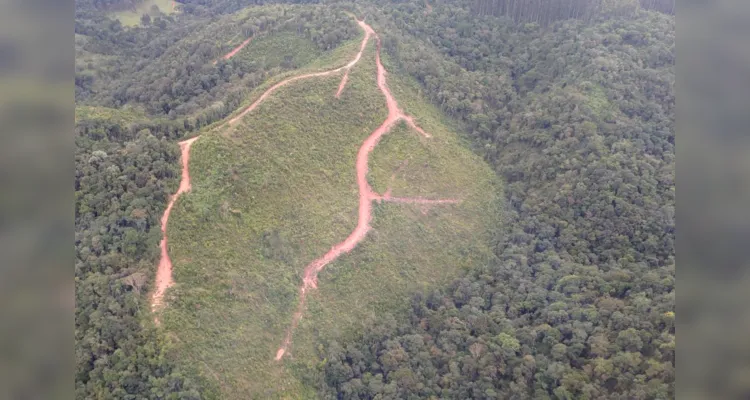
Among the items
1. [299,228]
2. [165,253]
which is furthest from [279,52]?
[165,253]

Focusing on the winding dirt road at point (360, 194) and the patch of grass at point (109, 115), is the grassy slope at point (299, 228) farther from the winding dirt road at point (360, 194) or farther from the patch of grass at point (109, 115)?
the patch of grass at point (109, 115)

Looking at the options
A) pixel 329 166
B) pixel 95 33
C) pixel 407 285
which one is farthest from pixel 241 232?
pixel 95 33

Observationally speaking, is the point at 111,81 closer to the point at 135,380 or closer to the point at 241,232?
the point at 241,232

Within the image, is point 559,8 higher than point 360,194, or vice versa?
point 559,8

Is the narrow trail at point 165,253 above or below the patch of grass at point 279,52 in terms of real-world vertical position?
below

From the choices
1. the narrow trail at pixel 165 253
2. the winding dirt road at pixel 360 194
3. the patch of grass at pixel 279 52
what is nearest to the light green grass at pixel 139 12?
the winding dirt road at pixel 360 194

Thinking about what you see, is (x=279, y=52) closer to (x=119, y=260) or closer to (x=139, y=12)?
(x=119, y=260)
